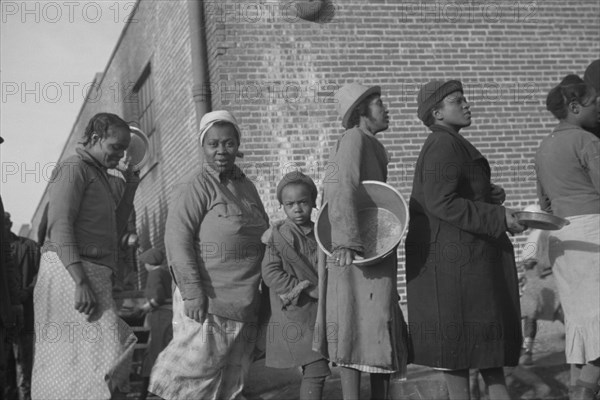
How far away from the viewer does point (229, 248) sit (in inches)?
209

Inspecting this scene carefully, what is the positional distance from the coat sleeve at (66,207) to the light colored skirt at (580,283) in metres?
2.83

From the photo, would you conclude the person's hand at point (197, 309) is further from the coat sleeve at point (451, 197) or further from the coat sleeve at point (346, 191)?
the coat sleeve at point (451, 197)

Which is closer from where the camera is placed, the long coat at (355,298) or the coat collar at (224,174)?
the long coat at (355,298)

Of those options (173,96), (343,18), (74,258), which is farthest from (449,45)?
(74,258)

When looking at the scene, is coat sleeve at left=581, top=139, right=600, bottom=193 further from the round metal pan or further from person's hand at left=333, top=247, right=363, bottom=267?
person's hand at left=333, top=247, right=363, bottom=267

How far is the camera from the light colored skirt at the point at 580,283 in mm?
→ 4945

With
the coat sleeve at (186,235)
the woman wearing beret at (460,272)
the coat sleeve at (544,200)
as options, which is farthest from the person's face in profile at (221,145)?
the coat sleeve at (544,200)

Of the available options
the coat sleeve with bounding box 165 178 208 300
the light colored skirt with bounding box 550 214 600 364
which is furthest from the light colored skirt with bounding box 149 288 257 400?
the light colored skirt with bounding box 550 214 600 364

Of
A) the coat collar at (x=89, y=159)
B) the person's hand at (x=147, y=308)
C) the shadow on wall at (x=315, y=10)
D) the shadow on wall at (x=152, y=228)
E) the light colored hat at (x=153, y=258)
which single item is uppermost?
the shadow on wall at (x=315, y=10)

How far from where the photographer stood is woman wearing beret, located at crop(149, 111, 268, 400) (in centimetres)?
512

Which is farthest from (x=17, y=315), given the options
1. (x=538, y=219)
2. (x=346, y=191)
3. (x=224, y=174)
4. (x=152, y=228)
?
(x=152, y=228)

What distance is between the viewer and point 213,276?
5293 mm

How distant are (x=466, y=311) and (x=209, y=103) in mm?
6426

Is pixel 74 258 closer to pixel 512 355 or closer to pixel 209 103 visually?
pixel 512 355
